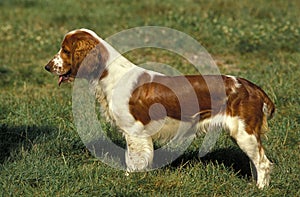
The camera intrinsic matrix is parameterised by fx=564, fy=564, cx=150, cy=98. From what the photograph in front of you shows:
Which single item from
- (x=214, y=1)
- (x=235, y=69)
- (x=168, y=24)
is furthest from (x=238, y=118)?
(x=214, y=1)

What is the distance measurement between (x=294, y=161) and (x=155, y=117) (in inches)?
56.1

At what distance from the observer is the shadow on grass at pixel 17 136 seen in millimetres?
5293

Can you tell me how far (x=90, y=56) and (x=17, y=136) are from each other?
141cm

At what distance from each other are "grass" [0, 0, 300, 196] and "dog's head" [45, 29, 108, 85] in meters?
0.75

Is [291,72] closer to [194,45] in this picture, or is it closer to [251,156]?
[194,45]

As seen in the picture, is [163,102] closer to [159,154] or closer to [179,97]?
[179,97]

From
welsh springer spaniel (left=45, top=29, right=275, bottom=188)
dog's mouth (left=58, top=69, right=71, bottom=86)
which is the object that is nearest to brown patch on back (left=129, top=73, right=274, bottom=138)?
welsh springer spaniel (left=45, top=29, right=275, bottom=188)

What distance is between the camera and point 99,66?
480cm

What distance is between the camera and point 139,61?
917 cm

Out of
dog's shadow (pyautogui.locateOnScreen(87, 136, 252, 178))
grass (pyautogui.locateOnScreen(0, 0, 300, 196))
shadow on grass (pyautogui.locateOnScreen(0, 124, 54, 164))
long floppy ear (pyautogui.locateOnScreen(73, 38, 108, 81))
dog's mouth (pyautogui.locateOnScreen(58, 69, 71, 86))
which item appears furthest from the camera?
shadow on grass (pyautogui.locateOnScreen(0, 124, 54, 164))

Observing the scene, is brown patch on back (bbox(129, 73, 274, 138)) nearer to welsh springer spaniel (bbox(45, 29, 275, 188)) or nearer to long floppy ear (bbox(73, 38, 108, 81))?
welsh springer spaniel (bbox(45, 29, 275, 188))

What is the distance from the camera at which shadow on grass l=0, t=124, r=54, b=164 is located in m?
5.29

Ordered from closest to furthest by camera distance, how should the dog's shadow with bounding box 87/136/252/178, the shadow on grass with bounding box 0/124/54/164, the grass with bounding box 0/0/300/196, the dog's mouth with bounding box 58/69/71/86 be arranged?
the grass with bounding box 0/0/300/196 → the dog's mouth with bounding box 58/69/71/86 → the dog's shadow with bounding box 87/136/252/178 → the shadow on grass with bounding box 0/124/54/164

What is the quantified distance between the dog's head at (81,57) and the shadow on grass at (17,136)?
848 mm
